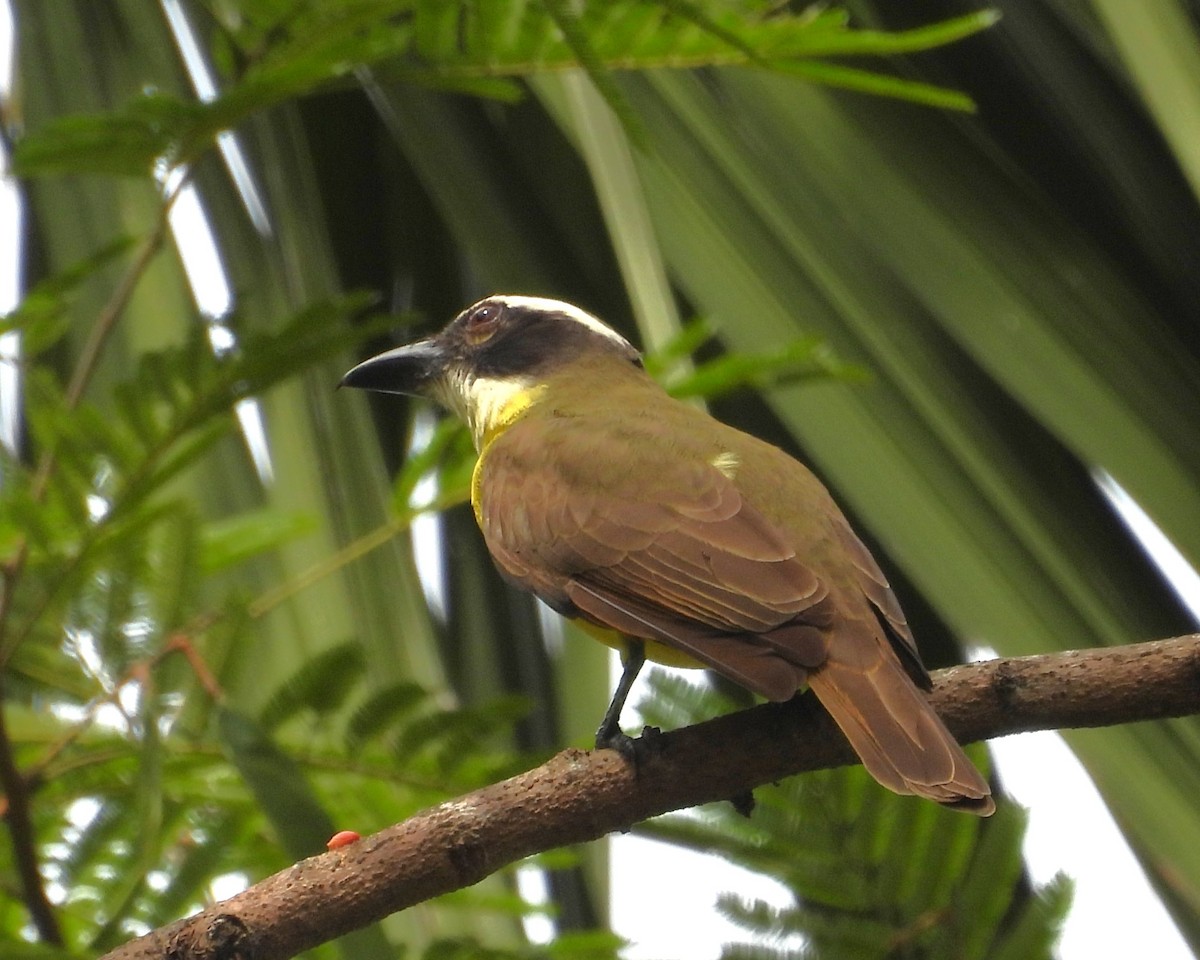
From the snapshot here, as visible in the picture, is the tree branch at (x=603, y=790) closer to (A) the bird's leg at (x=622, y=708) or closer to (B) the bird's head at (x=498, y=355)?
(A) the bird's leg at (x=622, y=708)

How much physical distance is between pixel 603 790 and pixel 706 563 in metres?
0.45

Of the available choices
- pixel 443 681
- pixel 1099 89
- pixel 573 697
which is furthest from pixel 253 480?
pixel 1099 89

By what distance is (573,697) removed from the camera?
117 inches

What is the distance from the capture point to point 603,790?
178 centimetres

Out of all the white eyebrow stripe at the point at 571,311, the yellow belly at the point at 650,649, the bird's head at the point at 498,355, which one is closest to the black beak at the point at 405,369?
the bird's head at the point at 498,355

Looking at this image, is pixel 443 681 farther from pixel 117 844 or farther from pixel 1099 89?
pixel 1099 89

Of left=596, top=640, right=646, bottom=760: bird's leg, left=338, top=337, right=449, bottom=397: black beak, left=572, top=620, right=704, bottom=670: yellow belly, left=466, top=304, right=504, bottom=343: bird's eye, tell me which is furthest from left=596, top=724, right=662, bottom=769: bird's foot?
left=466, top=304, right=504, bottom=343: bird's eye

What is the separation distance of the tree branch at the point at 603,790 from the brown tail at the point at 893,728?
50 mm

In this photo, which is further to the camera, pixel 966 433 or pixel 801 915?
pixel 966 433

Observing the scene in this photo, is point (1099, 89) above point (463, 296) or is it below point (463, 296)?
below

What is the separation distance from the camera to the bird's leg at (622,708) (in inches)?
73.7

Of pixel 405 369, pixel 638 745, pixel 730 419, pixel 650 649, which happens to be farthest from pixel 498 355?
pixel 638 745

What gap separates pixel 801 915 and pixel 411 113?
1.87 metres

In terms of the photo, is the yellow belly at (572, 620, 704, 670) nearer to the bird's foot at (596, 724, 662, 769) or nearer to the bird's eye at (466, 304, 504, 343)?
the bird's foot at (596, 724, 662, 769)
